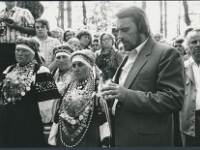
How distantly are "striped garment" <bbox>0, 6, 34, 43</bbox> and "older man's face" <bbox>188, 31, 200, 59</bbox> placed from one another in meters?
1.54

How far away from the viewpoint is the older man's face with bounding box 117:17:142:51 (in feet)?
Result: 6.28

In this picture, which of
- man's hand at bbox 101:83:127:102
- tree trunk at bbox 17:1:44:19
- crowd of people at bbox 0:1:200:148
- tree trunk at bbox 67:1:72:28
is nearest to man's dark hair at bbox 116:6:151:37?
crowd of people at bbox 0:1:200:148

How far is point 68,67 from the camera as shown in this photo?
2.62m

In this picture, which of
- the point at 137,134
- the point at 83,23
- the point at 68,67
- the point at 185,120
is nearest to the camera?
the point at 137,134

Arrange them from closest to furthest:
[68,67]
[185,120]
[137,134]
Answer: [137,134], [185,120], [68,67]

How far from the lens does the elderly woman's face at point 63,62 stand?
8.66ft

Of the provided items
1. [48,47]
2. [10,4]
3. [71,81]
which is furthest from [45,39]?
[71,81]

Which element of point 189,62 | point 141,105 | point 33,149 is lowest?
point 33,149

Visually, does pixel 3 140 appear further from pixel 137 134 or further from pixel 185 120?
pixel 185 120

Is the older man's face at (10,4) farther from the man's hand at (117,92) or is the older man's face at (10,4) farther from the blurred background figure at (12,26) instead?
the man's hand at (117,92)

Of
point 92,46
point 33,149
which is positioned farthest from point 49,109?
point 92,46

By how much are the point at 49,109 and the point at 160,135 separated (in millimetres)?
1088

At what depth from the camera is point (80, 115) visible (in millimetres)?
2447

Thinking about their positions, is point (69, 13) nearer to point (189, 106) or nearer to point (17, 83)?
point (17, 83)
